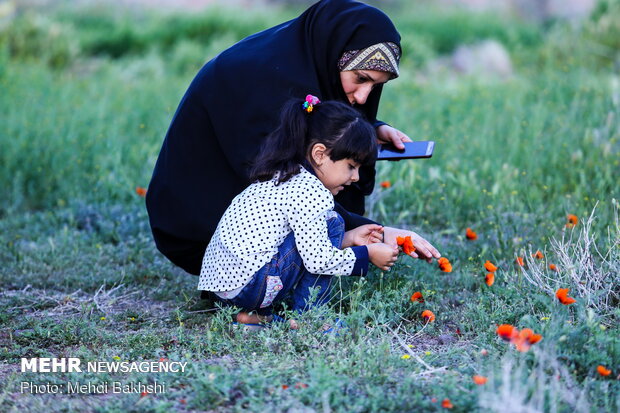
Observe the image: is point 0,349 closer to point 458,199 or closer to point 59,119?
point 458,199

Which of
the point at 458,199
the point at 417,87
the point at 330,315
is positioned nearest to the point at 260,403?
the point at 330,315

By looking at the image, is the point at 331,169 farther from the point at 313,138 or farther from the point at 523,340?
the point at 523,340

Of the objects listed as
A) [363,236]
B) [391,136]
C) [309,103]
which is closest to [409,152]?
[391,136]

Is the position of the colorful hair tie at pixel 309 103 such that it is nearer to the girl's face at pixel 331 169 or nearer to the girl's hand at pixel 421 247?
the girl's face at pixel 331 169

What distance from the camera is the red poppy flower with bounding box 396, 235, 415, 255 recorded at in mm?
3355

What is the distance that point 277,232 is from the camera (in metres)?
3.35

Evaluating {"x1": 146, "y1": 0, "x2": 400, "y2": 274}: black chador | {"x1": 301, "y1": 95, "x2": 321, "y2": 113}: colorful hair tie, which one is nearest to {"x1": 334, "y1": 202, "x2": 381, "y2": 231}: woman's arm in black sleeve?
{"x1": 146, "y1": 0, "x2": 400, "y2": 274}: black chador

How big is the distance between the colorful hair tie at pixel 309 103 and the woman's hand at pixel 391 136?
2.33ft

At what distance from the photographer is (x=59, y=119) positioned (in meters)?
6.53

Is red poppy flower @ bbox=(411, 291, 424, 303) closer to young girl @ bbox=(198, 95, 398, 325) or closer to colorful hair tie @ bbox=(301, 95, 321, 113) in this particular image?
young girl @ bbox=(198, 95, 398, 325)

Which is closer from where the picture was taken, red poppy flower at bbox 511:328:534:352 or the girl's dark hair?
red poppy flower at bbox 511:328:534:352

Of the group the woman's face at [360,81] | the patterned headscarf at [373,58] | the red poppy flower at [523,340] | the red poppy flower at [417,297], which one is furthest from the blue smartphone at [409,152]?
the red poppy flower at [523,340]

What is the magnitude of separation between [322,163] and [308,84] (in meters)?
0.43

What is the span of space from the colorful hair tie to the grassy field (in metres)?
0.77
